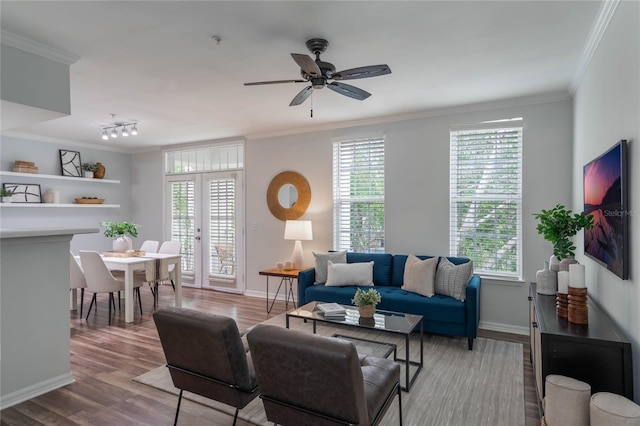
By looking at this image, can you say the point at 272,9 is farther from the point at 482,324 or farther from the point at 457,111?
the point at 482,324

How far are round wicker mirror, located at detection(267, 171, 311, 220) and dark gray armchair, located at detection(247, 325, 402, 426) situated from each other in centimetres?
377

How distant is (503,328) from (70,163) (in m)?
7.25

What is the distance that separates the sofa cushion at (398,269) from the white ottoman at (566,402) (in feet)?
8.37

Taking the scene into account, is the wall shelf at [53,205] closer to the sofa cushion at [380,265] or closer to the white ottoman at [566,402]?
the sofa cushion at [380,265]

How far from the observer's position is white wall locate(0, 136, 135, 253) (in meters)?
5.65

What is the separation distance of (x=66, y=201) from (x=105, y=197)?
29.1 inches

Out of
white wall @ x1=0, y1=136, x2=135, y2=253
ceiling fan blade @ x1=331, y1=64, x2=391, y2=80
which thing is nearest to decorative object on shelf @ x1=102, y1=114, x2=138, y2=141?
white wall @ x1=0, y1=136, x2=135, y2=253

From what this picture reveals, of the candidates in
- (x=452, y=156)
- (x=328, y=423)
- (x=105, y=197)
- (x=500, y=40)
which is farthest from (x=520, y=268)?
(x=105, y=197)

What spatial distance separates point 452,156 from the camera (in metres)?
4.51

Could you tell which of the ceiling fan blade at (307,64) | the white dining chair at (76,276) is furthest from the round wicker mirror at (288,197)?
the ceiling fan blade at (307,64)

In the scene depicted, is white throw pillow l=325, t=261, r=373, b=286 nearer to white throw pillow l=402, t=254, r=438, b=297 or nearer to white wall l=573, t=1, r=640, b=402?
white throw pillow l=402, t=254, r=438, b=297

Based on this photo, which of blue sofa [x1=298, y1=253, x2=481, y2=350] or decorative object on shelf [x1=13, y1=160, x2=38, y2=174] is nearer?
blue sofa [x1=298, y1=253, x2=481, y2=350]

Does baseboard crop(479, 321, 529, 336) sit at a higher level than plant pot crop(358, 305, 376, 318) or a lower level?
lower

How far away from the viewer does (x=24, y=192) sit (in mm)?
5723
